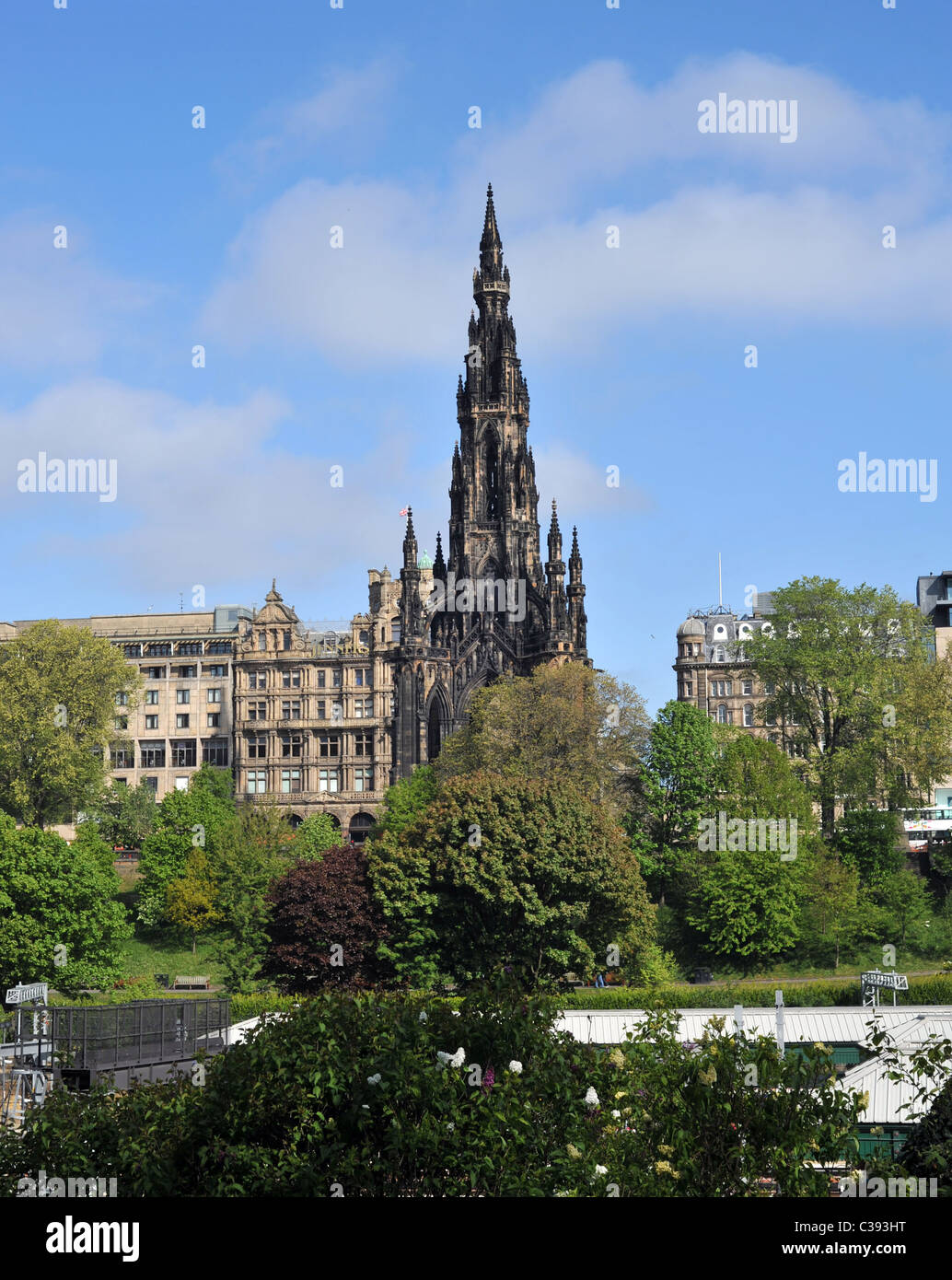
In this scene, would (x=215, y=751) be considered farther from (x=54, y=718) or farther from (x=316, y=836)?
(x=316, y=836)

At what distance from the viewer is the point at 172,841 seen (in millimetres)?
100875

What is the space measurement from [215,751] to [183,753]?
335 centimetres

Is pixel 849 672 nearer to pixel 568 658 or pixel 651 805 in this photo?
pixel 651 805

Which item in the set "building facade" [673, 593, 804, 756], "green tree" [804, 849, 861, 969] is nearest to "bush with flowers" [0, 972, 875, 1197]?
"green tree" [804, 849, 861, 969]

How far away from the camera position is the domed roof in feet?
445

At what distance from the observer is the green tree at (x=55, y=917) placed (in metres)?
68.6

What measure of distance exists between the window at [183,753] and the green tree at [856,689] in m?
60.0

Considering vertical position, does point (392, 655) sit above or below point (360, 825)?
above

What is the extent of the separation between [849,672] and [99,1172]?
254 feet

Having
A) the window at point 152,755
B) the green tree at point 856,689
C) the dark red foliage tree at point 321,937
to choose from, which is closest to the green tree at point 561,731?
the green tree at point 856,689

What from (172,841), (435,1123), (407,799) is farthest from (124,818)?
(435,1123)

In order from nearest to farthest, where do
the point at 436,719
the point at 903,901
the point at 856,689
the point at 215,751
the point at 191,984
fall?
the point at 191,984
the point at 903,901
the point at 856,689
the point at 436,719
the point at 215,751

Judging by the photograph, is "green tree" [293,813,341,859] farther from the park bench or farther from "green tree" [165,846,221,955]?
the park bench

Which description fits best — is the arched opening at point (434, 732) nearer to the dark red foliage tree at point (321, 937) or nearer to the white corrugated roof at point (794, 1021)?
the dark red foliage tree at point (321, 937)
